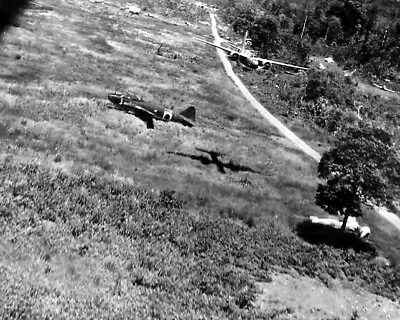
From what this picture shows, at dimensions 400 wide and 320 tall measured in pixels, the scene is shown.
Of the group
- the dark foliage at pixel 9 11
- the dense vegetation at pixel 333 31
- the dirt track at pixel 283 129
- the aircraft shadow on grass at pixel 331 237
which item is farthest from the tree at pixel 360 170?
the dense vegetation at pixel 333 31

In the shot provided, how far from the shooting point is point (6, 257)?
611 inches

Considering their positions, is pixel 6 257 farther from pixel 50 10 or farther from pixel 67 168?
pixel 50 10

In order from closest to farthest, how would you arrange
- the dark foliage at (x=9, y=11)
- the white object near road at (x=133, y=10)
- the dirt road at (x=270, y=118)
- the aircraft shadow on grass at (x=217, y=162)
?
the aircraft shadow on grass at (x=217, y=162)
the dirt road at (x=270, y=118)
the dark foliage at (x=9, y=11)
the white object near road at (x=133, y=10)

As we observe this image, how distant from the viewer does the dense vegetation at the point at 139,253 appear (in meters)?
15.2

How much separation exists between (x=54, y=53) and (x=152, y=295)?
56.4 meters

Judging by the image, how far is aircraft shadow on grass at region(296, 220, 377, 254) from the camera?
29672 millimetres

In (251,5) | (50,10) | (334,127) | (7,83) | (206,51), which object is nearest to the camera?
(7,83)

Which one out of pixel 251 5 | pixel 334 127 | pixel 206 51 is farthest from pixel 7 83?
pixel 251 5

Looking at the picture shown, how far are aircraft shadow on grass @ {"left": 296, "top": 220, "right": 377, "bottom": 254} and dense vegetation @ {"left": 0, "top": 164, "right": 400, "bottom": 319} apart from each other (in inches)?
39.9

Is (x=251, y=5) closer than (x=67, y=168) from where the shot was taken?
No

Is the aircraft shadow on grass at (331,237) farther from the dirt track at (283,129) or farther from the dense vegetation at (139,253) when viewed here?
the dirt track at (283,129)

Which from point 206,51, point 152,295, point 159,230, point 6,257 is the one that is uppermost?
point 6,257

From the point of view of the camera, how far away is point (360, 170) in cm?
3006

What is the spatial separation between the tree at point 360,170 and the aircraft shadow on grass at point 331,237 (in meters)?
0.92
